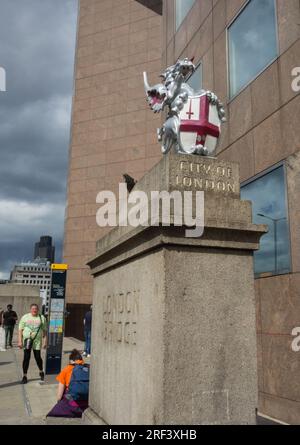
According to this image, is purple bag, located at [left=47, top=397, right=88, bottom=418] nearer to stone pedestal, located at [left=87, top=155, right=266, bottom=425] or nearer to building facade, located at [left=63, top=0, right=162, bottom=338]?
stone pedestal, located at [left=87, top=155, right=266, bottom=425]

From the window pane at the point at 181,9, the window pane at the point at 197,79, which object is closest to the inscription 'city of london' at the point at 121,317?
the window pane at the point at 197,79

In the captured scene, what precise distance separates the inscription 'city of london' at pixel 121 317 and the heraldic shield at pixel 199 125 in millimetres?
1762

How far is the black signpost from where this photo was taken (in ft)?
34.2

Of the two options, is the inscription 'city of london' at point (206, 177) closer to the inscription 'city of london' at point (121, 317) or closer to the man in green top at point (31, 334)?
the inscription 'city of london' at point (121, 317)

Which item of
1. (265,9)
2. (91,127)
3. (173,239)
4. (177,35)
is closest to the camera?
(173,239)

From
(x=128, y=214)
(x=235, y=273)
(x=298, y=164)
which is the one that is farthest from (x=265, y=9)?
(x=235, y=273)

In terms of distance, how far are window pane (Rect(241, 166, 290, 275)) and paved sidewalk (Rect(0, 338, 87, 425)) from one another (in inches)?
171

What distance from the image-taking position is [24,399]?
8.09m

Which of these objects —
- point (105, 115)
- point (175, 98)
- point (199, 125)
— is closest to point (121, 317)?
point (199, 125)

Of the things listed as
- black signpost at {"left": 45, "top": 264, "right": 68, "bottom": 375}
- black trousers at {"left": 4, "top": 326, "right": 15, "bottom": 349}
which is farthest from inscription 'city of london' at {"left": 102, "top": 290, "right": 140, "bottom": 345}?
black trousers at {"left": 4, "top": 326, "right": 15, "bottom": 349}

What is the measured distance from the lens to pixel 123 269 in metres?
5.02

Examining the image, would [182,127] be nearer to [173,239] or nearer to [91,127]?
[173,239]
